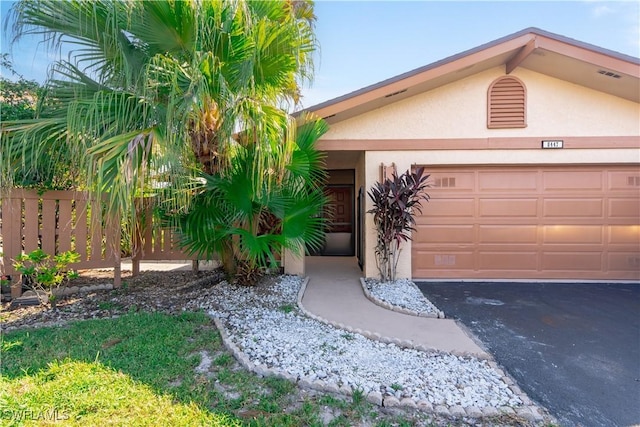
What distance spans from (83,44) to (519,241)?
8207mm

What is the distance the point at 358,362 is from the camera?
3072 mm

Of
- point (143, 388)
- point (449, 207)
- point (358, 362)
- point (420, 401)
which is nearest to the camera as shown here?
point (420, 401)

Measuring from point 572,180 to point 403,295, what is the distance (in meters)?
4.59

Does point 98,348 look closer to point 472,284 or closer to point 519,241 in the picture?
point 472,284

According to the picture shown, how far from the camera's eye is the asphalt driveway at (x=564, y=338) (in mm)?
2639

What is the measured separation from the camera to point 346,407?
7.91 feet

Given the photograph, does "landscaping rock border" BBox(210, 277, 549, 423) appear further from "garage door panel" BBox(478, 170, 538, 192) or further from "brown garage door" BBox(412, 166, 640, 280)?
"garage door panel" BBox(478, 170, 538, 192)

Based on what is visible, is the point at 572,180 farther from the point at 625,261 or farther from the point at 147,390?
the point at 147,390

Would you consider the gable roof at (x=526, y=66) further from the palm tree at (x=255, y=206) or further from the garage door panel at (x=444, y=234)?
the garage door panel at (x=444, y=234)

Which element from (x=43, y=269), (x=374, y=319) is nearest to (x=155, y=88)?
(x=43, y=269)

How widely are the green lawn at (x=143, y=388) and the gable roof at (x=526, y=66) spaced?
14.7ft

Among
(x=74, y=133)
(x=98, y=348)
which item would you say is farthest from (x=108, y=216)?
(x=98, y=348)

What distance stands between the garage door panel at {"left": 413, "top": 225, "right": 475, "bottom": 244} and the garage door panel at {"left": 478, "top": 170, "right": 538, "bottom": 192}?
0.96m

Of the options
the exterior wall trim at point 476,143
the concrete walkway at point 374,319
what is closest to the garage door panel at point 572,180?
the exterior wall trim at point 476,143
